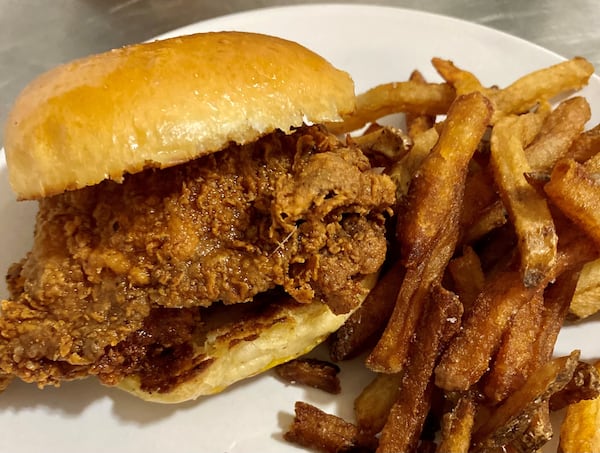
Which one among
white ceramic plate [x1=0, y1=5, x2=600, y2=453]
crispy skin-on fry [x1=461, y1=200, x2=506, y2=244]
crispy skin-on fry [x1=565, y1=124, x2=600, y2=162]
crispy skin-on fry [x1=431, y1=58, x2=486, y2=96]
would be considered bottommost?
white ceramic plate [x1=0, y1=5, x2=600, y2=453]

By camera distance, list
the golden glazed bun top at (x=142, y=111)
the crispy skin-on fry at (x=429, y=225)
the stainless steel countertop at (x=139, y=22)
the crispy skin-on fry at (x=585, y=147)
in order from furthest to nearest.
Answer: the stainless steel countertop at (x=139, y=22) → the crispy skin-on fry at (x=585, y=147) → the crispy skin-on fry at (x=429, y=225) → the golden glazed bun top at (x=142, y=111)

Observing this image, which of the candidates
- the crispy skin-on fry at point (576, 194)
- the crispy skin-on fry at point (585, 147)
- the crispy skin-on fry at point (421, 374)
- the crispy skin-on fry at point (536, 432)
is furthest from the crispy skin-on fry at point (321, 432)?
the crispy skin-on fry at point (585, 147)

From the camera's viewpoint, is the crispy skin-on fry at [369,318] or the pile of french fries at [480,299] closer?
the pile of french fries at [480,299]

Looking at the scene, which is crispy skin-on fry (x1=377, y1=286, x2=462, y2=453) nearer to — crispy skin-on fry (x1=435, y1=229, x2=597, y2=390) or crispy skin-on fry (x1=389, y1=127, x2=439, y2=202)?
crispy skin-on fry (x1=435, y1=229, x2=597, y2=390)

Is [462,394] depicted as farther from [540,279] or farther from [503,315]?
[540,279]

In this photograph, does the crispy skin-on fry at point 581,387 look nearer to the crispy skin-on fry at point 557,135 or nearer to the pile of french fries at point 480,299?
the pile of french fries at point 480,299

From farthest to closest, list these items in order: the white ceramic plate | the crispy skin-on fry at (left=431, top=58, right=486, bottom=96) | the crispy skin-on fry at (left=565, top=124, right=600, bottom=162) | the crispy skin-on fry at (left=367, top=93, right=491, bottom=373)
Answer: the crispy skin-on fry at (left=431, top=58, right=486, bottom=96), the crispy skin-on fry at (left=565, top=124, right=600, bottom=162), the white ceramic plate, the crispy skin-on fry at (left=367, top=93, right=491, bottom=373)

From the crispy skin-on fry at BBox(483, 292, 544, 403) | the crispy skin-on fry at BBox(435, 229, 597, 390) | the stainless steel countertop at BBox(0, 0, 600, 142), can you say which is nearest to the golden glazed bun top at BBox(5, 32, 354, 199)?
the crispy skin-on fry at BBox(435, 229, 597, 390)
